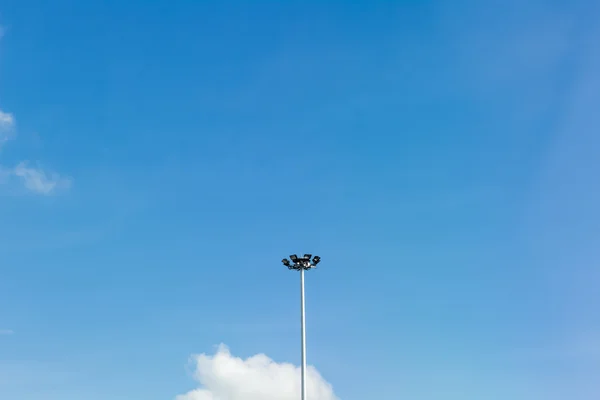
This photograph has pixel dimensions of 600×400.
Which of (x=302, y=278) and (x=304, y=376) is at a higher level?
(x=302, y=278)

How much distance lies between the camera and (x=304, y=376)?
1394 inches

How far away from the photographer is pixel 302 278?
3862cm

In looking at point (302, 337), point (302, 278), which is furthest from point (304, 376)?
point (302, 278)

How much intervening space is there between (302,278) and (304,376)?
781 cm

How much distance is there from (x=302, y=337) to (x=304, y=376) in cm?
295

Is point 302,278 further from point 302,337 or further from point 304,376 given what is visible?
point 304,376

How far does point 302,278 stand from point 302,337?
487 cm

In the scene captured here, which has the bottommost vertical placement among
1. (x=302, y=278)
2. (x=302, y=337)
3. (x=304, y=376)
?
(x=304, y=376)

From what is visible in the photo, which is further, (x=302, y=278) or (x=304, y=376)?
(x=302, y=278)

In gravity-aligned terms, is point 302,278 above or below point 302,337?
above

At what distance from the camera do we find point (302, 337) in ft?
120

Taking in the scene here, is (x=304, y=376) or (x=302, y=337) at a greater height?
(x=302, y=337)
